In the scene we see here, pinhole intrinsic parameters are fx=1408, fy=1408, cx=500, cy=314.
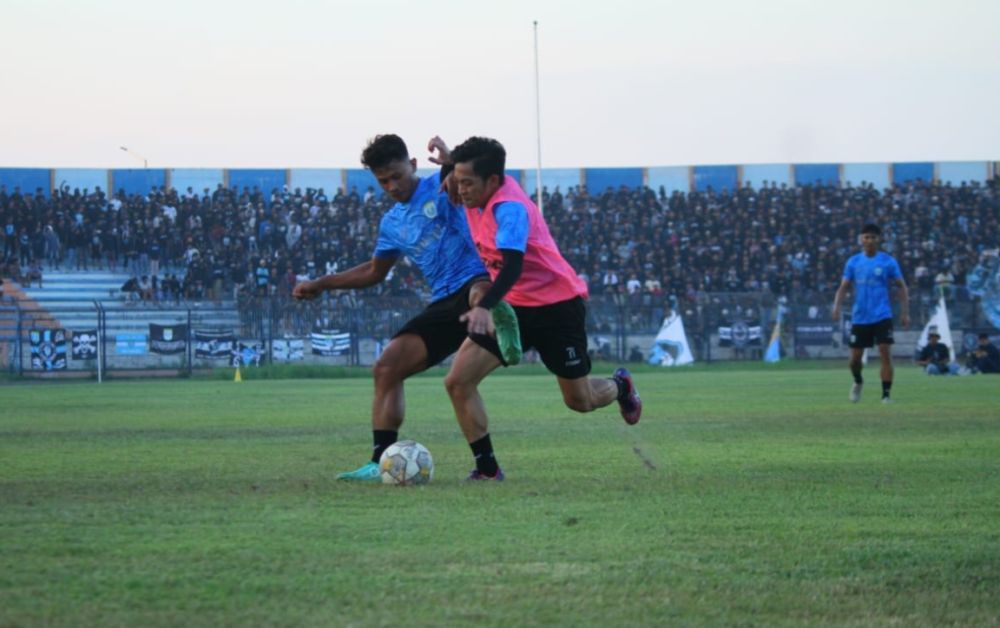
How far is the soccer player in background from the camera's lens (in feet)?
25.7

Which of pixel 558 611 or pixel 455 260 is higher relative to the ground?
pixel 455 260

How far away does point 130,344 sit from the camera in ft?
120

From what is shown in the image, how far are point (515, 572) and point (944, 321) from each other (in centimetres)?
3391

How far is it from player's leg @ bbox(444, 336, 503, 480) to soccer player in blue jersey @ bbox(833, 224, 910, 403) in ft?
35.1

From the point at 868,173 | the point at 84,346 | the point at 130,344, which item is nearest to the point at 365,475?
the point at 84,346

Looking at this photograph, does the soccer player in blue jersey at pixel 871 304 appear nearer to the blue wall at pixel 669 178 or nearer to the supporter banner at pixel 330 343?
the supporter banner at pixel 330 343

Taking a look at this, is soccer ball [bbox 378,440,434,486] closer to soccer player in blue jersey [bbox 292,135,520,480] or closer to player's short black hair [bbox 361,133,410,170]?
soccer player in blue jersey [bbox 292,135,520,480]

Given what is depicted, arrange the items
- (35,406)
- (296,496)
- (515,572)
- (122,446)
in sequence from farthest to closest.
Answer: (35,406), (122,446), (296,496), (515,572)

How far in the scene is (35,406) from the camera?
19531mm

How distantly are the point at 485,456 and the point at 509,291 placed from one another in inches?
42.4

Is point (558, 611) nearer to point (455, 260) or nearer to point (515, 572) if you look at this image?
point (515, 572)

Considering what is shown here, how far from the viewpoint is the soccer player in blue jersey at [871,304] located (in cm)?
1817

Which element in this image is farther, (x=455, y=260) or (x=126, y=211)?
(x=126, y=211)

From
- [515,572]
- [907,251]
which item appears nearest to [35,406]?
[515,572]
